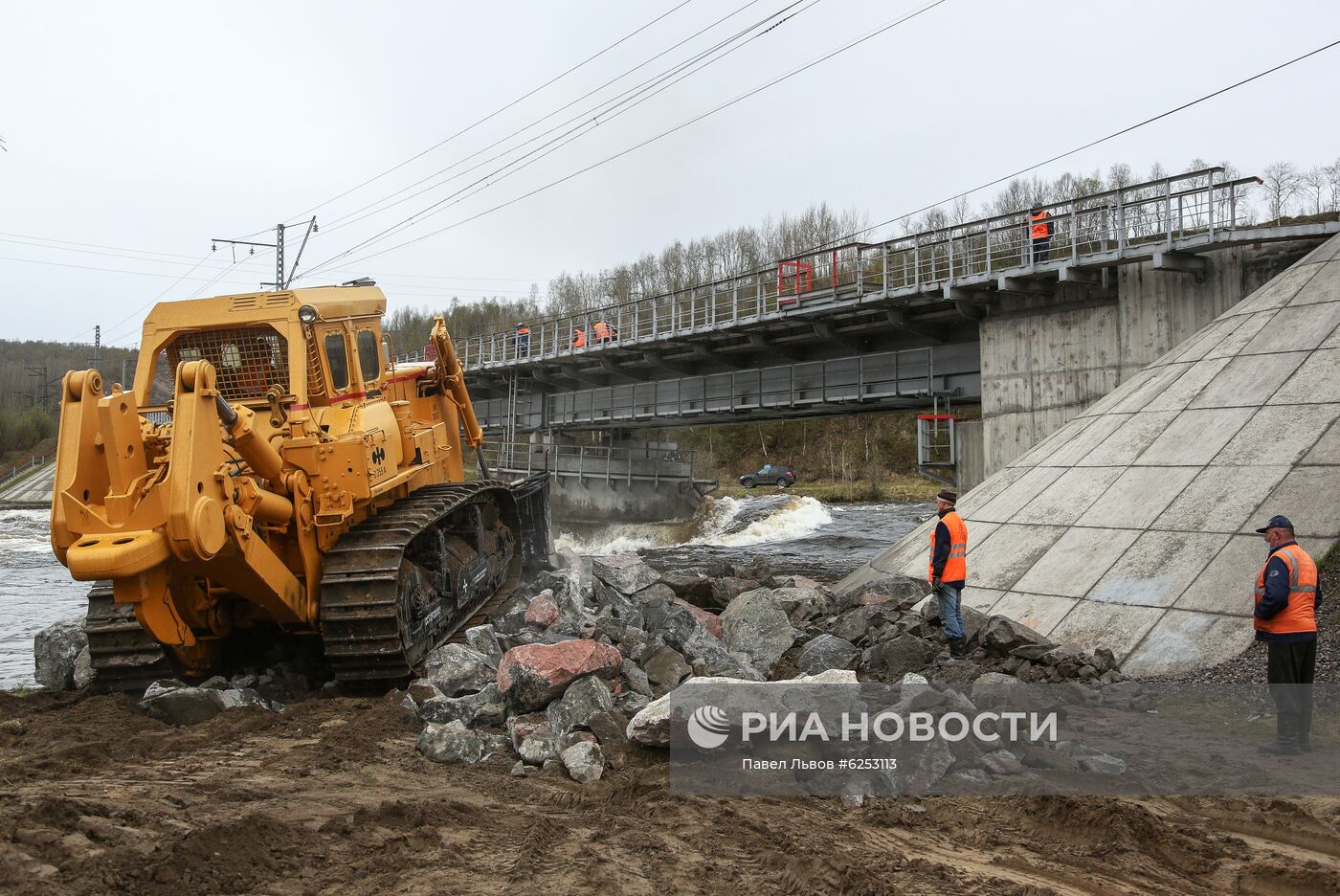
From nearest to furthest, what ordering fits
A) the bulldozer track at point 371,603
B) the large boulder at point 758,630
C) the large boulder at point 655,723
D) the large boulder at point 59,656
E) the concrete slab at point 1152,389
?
the large boulder at point 655,723, the bulldozer track at point 371,603, the large boulder at point 758,630, the large boulder at point 59,656, the concrete slab at point 1152,389

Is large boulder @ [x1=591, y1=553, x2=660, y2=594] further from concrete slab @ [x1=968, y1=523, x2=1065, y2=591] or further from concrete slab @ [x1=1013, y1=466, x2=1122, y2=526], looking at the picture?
concrete slab @ [x1=1013, y1=466, x2=1122, y2=526]

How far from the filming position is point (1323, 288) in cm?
1405

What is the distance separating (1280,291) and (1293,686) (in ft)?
33.3

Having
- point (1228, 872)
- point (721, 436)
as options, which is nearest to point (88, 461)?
point (1228, 872)

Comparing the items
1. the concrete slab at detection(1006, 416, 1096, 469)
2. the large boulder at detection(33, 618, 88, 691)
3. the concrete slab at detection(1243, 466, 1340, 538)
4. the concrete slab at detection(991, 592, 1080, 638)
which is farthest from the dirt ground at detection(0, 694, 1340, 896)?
the concrete slab at detection(1006, 416, 1096, 469)

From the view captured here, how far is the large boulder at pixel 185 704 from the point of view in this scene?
761 centimetres

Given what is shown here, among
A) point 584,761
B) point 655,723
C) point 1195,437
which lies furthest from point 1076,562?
point 584,761

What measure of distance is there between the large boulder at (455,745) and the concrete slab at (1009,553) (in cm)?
714

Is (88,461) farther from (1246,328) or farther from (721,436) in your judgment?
(721,436)

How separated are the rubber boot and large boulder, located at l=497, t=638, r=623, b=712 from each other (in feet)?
15.2

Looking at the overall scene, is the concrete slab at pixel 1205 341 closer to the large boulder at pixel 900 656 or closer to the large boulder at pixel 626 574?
the large boulder at pixel 900 656

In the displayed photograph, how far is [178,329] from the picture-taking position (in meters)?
8.77

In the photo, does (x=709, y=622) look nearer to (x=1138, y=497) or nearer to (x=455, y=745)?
(x=455, y=745)

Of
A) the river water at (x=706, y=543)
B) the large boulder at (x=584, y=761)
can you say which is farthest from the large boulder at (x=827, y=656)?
the river water at (x=706, y=543)
